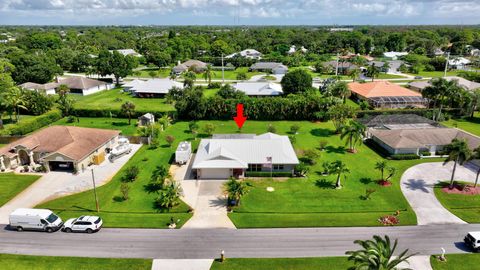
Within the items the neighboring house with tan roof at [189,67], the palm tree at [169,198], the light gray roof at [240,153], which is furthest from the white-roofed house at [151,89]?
the palm tree at [169,198]

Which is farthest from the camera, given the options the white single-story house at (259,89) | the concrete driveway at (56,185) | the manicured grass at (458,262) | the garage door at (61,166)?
the white single-story house at (259,89)

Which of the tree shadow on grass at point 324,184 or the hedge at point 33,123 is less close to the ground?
the hedge at point 33,123

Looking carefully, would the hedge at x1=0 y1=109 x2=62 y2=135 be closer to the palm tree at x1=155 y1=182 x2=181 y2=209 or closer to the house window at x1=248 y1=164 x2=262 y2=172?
the palm tree at x1=155 y1=182 x2=181 y2=209

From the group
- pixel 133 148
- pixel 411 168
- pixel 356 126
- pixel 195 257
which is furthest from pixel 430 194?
pixel 133 148

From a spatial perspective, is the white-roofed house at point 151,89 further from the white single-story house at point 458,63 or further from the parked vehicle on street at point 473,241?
the white single-story house at point 458,63

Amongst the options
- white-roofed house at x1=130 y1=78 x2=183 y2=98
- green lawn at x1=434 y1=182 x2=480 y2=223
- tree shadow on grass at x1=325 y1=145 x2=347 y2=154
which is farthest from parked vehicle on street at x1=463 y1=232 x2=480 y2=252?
white-roofed house at x1=130 y1=78 x2=183 y2=98

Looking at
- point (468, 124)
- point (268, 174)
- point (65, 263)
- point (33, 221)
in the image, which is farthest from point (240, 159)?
point (468, 124)

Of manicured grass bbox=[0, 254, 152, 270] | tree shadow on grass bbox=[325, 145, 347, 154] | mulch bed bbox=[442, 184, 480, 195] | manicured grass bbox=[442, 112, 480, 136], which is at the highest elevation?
manicured grass bbox=[442, 112, 480, 136]
